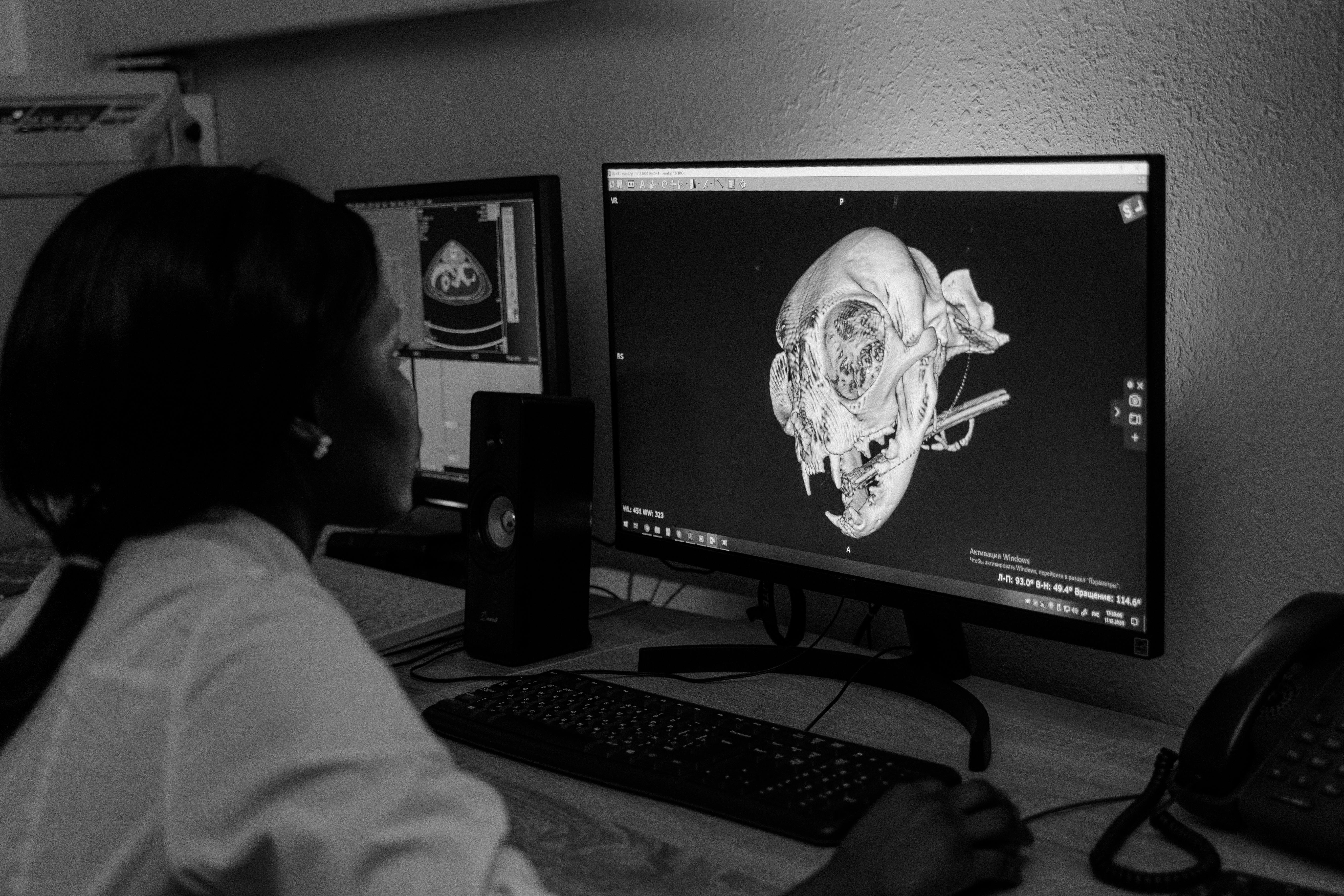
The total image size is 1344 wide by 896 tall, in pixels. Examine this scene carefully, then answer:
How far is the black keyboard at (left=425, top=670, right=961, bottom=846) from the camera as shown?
100 centimetres

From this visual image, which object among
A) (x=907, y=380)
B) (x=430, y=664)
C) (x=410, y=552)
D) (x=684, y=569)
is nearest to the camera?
(x=907, y=380)

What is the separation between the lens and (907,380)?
1187 millimetres

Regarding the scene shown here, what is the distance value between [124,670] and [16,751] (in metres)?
0.13

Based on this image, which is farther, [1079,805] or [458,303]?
[458,303]

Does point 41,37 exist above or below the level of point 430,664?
above

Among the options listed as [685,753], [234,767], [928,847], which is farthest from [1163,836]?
[234,767]

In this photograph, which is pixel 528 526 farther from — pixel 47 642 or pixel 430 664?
pixel 47 642

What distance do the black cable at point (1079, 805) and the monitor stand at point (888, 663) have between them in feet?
0.49

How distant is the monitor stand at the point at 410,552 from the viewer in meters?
1.81

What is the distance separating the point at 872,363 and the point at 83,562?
687 millimetres

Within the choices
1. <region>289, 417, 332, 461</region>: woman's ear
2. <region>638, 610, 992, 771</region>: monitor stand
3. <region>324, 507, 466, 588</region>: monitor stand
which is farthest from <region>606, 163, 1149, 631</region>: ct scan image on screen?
<region>289, 417, 332, 461</region>: woman's ear

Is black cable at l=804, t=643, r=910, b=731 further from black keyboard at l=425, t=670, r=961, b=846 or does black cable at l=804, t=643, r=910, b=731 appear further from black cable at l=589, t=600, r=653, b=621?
black cable at l=589, t=600, r=653, b=621

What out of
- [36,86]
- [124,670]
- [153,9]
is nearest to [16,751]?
[124,670]

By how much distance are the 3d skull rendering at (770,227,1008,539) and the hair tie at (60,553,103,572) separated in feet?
2.18
